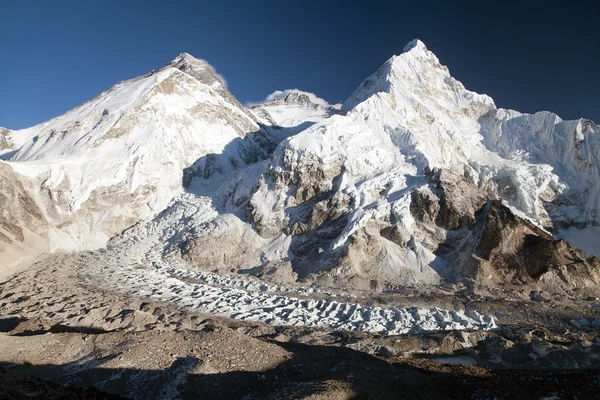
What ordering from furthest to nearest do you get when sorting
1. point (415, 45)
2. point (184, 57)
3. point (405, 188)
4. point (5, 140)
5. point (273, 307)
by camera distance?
point (184, 57)
point (415, 45)
point (5, 140)
point (405, 188)
point (273, 307)

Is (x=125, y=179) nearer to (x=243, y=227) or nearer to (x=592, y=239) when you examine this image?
(x=243, y=227)

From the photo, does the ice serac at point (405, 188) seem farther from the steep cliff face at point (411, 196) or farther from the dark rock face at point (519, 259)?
the dark rock face at point (519, 259)

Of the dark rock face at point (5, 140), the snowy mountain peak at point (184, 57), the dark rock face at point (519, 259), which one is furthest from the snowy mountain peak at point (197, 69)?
the dark rock face at point (519, 259)

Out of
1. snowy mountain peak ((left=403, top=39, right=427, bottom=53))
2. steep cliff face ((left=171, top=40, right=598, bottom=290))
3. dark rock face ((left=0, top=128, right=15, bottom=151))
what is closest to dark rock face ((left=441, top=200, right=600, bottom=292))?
steep cliff face ((left=171, top=40, right=598, bottom=290))

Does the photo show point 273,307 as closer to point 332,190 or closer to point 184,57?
point 332,190

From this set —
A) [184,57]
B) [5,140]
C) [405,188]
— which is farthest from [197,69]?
[405,188]

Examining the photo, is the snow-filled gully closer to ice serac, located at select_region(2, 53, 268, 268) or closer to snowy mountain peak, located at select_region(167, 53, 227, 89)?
ice serac, located at select_region(2, 53, 268, 268)
